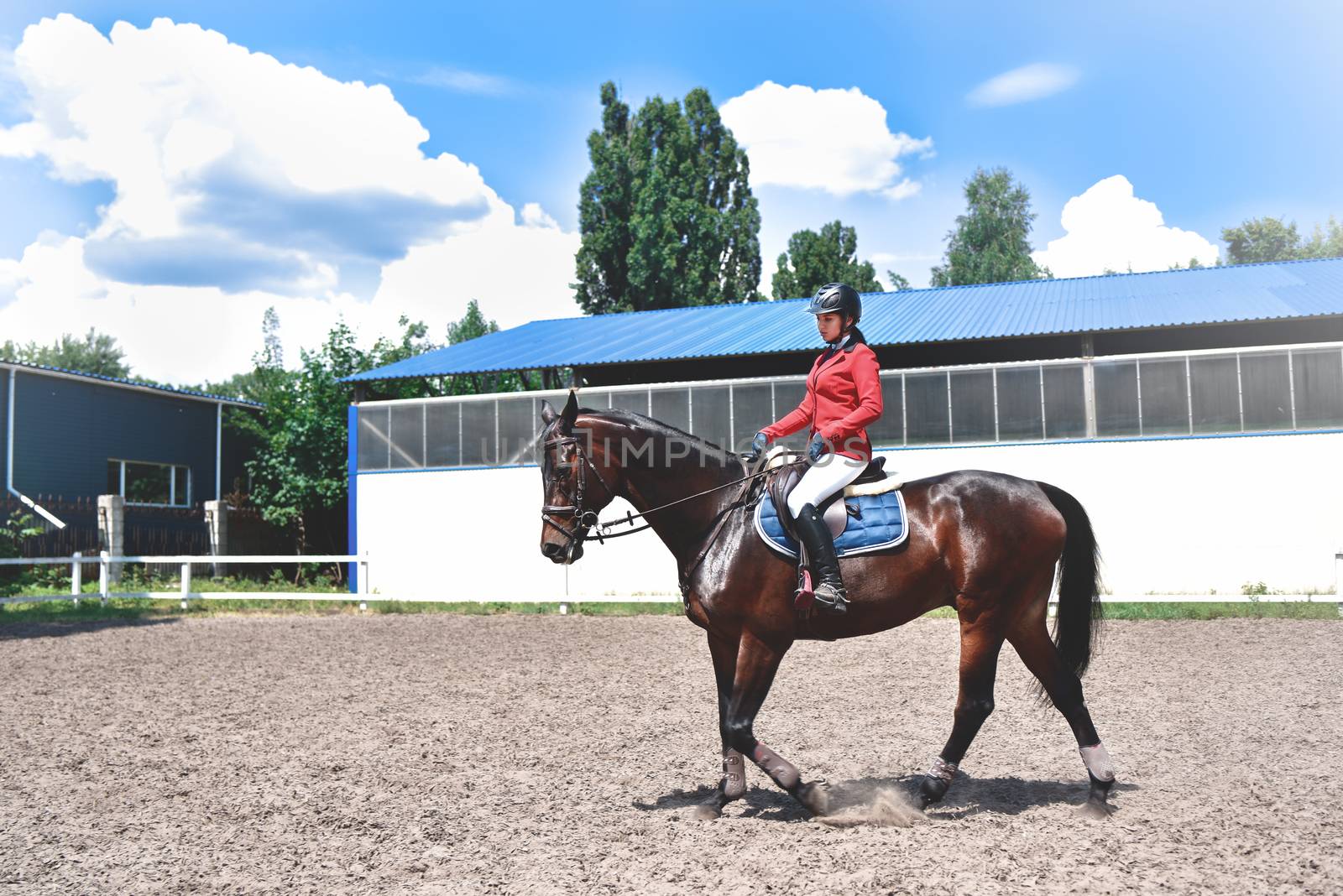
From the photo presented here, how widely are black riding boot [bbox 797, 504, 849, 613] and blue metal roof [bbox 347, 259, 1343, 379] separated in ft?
55.0

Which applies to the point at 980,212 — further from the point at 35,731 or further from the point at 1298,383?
the point at 35,731

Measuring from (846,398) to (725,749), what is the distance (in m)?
2.01

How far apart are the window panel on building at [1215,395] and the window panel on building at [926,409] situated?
444cm

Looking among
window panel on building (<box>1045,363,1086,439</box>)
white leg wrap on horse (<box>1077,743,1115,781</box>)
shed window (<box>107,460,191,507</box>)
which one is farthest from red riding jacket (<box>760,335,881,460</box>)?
shed window (<box>107,460,191,507</box>)

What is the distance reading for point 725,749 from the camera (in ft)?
17.7

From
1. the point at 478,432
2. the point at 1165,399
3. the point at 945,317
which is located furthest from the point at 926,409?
the point at 478,432

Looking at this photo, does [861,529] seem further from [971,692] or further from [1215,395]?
[1215,395]

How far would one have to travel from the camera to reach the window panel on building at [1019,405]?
63.2ft

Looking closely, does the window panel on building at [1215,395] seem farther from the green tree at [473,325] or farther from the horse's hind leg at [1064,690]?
the green tree at [473,325]

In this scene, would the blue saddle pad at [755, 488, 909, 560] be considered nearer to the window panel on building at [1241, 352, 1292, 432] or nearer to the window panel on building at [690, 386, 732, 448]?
the window panel on building at [690, 386, 732, 448]

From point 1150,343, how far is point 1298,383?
3686 millimetres

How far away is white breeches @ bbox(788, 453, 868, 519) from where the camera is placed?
529cm

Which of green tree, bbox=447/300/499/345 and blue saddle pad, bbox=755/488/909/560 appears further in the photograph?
green tree, bbox=447/300/499/345

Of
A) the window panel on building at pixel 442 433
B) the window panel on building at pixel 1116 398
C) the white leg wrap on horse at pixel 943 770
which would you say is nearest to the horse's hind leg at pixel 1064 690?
the white leg wrap on horse at pixel 943 770
